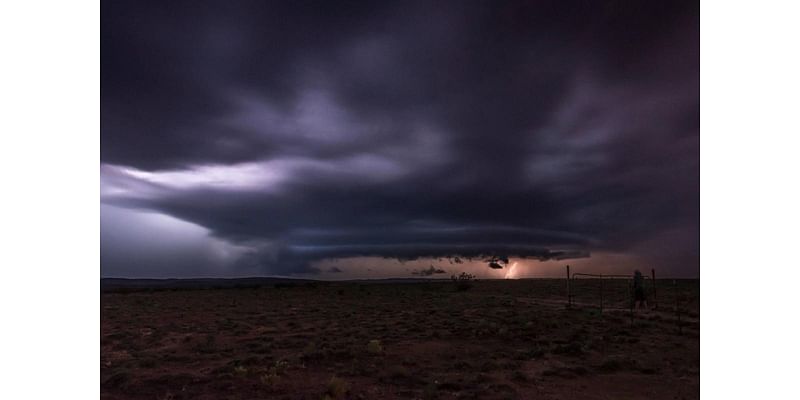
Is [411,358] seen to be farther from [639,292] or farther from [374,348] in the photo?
[639,292]

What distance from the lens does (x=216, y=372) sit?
10734 millimetres

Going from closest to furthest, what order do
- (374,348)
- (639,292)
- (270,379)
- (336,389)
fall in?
(336,389), (270,379), (374,348), (639,292)

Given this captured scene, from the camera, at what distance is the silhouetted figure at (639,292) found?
23844mm

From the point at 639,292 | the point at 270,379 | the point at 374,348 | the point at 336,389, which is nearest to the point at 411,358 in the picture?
the point at 374,348

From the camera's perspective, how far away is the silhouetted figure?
78.2 feet

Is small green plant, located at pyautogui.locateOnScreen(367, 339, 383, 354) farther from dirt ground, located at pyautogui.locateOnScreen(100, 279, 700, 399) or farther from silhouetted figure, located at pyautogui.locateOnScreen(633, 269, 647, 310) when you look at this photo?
silhouetted figure, located at pyautogui.locateOnScreen(633, 269, 647, 310)

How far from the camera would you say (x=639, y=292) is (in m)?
24.5

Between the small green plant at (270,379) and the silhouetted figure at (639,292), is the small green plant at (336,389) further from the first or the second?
the silhouetted figure at (639,292)

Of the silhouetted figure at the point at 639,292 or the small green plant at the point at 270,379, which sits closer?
the small green plant at the point at 270,379

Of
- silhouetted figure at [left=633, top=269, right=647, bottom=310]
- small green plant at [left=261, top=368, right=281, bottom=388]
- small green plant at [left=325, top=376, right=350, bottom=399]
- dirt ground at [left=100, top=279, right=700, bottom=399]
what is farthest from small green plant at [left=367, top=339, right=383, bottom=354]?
silhouetted figure at [left=633, top=269, right=647, bottom=310]

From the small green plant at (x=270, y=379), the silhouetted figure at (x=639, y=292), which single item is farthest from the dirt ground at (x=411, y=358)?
the silhouetted figure at (x=639, y=292)

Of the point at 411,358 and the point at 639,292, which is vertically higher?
the point at 411,358
